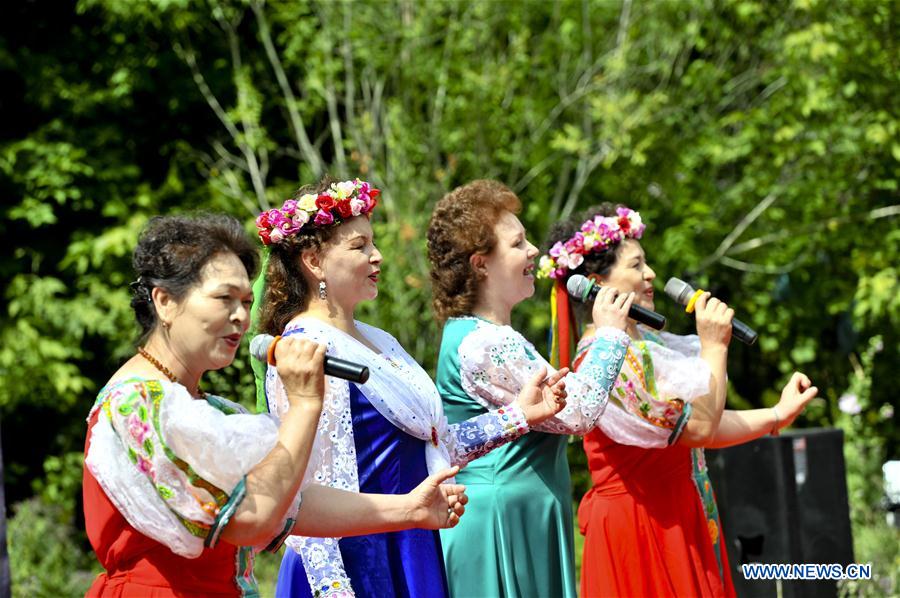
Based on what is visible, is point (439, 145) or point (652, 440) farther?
point (439, 145)

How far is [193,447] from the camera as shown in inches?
88.1

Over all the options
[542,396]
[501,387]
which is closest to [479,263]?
[501,387]

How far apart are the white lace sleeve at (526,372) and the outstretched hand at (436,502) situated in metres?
0.78

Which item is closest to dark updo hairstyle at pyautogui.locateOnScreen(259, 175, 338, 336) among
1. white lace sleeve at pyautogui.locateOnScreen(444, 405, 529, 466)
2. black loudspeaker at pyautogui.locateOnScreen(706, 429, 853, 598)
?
white lace sleeve at pyautogui.locateOnScreen(444, 405, 529, 466)

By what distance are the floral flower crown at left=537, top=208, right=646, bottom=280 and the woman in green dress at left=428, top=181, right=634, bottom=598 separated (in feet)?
1.03

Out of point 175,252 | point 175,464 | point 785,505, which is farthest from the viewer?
point 785,505

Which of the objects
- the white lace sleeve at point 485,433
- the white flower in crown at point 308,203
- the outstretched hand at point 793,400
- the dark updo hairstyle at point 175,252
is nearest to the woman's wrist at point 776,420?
the outstretched hand at point 793,400

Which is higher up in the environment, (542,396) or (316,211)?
(316,211)

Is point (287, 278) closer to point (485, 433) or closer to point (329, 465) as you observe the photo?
point (329, 465)

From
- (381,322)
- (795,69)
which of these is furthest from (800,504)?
(795,69)

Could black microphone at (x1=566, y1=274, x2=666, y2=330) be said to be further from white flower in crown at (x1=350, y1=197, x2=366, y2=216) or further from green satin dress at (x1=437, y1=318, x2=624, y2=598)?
white flower in crown at (x1=350, y1=197, x2=366, y2=216)

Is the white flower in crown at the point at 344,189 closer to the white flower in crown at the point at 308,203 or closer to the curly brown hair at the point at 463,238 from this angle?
the white flower in crown at the point at 308,203

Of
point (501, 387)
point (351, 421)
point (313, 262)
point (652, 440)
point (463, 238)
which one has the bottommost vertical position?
point (351, 421)

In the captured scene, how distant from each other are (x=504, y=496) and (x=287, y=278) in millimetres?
1000
